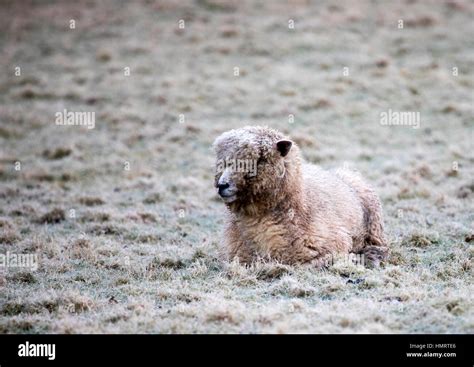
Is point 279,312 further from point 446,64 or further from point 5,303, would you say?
point 446,64

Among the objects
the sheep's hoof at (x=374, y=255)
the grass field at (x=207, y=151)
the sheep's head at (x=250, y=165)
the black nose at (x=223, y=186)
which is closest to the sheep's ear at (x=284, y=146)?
the sheep's head at (x=250, y=165)

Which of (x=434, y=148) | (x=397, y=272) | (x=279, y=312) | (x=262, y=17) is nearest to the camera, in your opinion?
(x=279, y=312)

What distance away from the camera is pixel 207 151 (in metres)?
18.6

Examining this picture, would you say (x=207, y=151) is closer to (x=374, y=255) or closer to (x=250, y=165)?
(x=374, y=255)

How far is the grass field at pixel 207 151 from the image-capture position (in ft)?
27.9

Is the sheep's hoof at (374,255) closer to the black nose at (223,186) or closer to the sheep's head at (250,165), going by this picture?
the sheep's head at (250,165)

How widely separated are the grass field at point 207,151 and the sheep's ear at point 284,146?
1488 mm

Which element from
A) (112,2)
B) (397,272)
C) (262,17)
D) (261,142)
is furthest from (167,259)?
(112,2)

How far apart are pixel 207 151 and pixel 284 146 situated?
931 cm

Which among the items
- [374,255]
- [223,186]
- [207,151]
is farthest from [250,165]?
[207,151]

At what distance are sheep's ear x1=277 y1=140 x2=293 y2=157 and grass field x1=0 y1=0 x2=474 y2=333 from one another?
1.49 metres

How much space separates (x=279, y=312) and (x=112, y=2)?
26.5 m

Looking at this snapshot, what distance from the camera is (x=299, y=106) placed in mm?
21547
